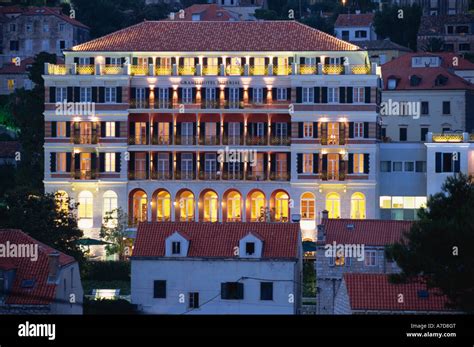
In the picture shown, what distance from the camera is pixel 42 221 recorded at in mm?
71062

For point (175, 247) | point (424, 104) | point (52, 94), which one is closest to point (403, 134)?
point (424, 104)

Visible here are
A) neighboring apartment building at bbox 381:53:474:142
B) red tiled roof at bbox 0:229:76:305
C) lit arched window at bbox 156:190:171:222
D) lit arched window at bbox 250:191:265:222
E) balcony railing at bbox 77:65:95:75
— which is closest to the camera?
red tiled roof at bbox 0:229:76:305

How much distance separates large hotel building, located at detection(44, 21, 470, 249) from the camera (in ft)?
291

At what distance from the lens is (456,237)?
126ft

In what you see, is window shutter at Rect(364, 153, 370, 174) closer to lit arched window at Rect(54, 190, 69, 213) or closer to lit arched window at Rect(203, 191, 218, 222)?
lit arched window at Rect(203, 191, 218, 222)

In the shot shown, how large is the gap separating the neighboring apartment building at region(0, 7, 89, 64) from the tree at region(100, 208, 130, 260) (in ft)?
222

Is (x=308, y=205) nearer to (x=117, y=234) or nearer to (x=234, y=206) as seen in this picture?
(x=234, y=206)

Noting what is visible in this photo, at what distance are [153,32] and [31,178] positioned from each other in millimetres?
12991

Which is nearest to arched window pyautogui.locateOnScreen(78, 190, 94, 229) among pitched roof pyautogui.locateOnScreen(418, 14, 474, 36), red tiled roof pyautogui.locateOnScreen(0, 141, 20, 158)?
red tiled roof pyautogui.locateOnScreen(0, 141, 20, 158)

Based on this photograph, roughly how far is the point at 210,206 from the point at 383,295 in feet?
150

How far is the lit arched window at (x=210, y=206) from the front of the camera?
90000mm

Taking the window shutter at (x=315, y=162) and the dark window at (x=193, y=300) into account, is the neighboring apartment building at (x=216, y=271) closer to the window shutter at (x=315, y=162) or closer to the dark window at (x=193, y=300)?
the dark window at (x=193, y=300)

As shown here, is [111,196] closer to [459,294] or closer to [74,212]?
[74,212]

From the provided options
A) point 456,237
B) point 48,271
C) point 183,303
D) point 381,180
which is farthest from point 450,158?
point 456,237
